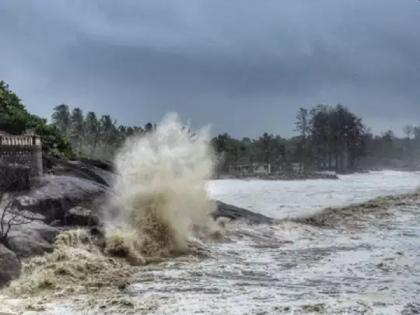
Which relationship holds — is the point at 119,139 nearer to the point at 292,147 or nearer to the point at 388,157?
the point at 292,147

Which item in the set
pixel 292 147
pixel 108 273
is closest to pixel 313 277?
pixel 108 273

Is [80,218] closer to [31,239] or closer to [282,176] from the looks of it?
[31,239]

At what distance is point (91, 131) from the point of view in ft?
284

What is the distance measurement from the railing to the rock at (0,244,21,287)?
1015cm

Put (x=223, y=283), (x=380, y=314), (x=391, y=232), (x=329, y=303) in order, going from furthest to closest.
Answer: (x=391, y=232) → (x=223, y=283) → (x=329, y=303) → (x=380, y=314)

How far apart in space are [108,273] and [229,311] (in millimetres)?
3915

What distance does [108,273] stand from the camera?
1262 centimetres

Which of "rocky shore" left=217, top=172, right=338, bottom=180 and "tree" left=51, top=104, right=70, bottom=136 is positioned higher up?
"tree" left=51, top=104, right=70, bottom=136

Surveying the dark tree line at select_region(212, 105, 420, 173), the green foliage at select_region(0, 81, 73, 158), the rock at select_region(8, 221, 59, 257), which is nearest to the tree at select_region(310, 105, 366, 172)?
the dark tree line at select_region(212, 105, 420, 173)

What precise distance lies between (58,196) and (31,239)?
5.07 m

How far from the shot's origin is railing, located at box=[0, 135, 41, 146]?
21.1 metres

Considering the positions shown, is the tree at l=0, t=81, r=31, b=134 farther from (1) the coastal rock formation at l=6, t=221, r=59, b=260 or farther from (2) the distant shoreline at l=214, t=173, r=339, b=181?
(2) the distant shoreline at l=214, t=173, r=339, b=181

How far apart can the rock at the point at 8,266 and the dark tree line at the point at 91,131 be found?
69.3 meters

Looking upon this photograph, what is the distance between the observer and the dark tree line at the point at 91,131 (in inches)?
3268
